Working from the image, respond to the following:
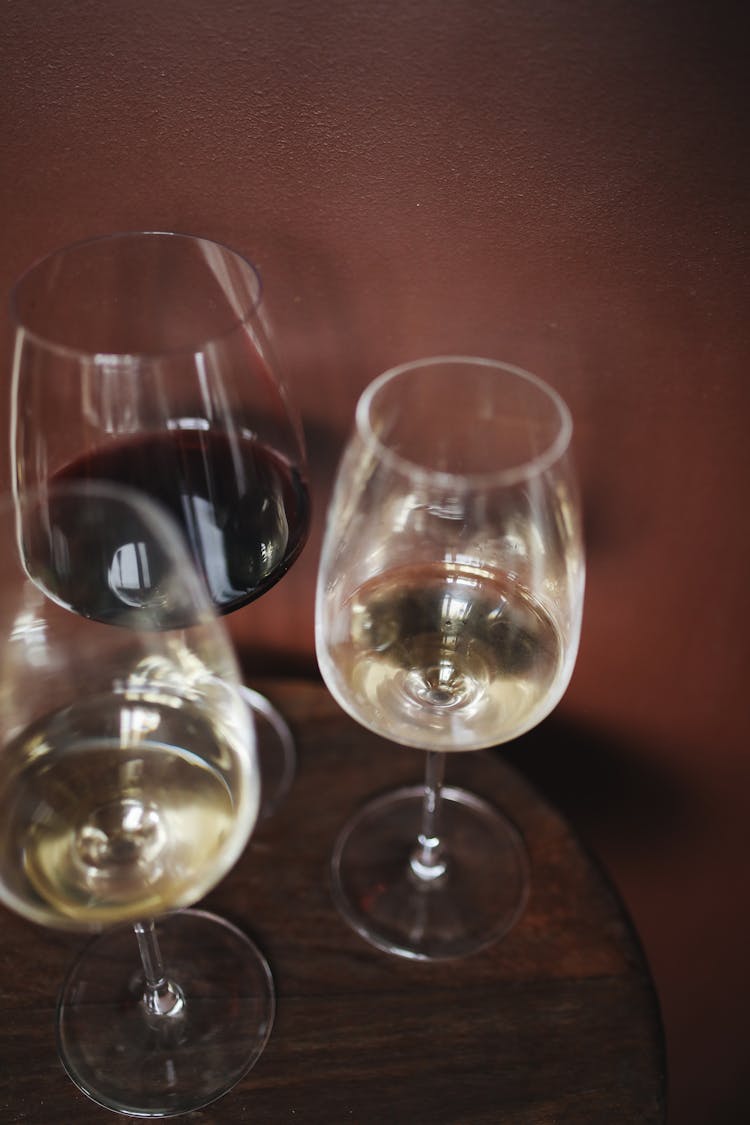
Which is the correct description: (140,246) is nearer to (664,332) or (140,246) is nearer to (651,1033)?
(664,332)

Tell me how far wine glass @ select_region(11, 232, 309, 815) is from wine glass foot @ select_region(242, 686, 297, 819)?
21 centimetres

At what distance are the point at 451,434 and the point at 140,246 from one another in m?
0.20

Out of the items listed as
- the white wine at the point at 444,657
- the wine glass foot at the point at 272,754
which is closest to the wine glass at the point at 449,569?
the white wine at the point at 444,657

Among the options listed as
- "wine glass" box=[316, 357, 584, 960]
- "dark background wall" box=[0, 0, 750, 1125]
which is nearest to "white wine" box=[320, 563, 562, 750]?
"wine glass" box=[316, 357, 584, 960]

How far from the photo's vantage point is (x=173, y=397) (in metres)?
0.52

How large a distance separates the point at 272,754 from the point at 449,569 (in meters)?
0.22

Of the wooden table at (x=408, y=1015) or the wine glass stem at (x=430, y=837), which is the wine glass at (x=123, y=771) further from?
the wine glass stem at (x=430, y=837)

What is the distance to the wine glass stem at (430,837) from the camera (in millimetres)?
683

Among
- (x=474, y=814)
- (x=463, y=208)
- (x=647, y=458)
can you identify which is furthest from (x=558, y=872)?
(x=463, y=208)

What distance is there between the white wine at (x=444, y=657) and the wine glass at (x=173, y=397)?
6 centimetres

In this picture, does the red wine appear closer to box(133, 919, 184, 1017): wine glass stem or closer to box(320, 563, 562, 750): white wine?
box(320, 563, 562, 750): white wine

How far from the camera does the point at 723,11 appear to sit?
20.3 inches

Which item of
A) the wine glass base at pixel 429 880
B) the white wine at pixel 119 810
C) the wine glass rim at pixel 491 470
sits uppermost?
the wine glass rim at pixel 491 470

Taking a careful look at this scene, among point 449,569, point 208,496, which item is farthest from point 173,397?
point 449,569
